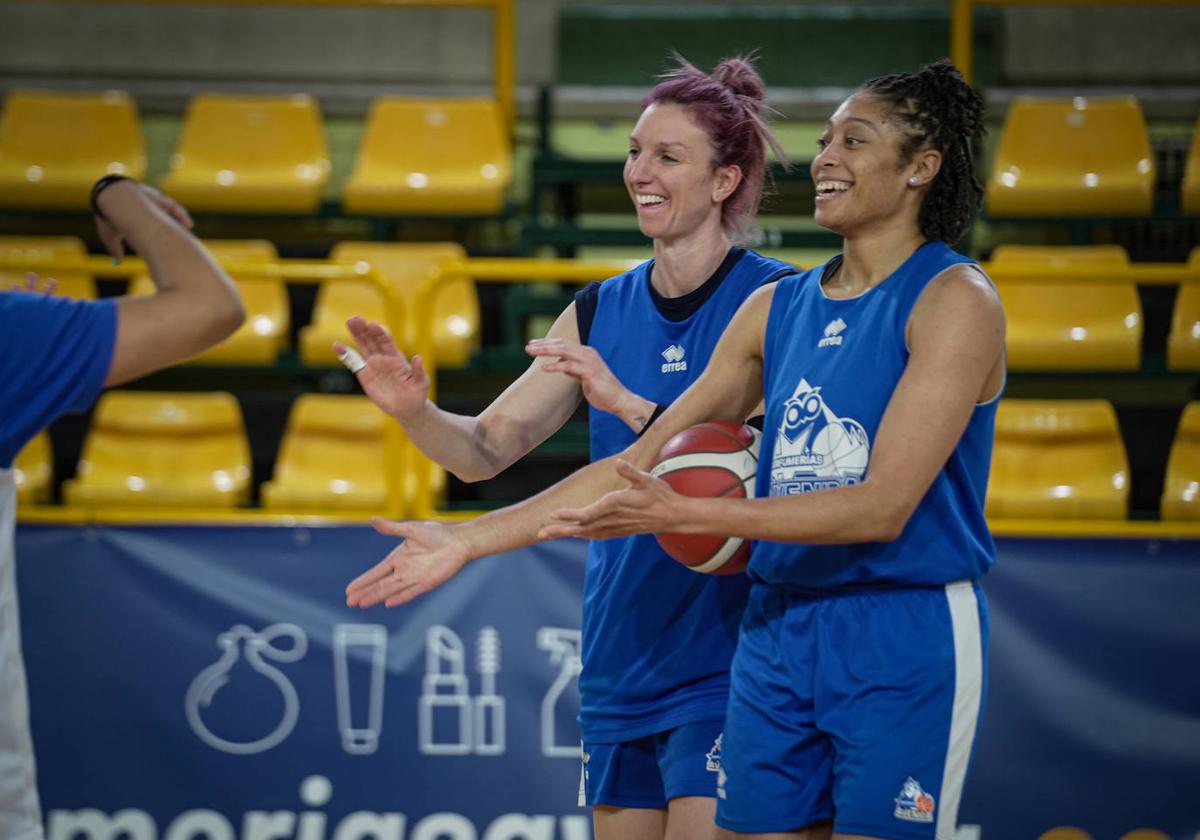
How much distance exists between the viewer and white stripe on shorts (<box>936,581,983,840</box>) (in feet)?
7.88

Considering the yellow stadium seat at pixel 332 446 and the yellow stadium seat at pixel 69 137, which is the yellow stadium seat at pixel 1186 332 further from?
the yellow stadium seat at pixel 69 137

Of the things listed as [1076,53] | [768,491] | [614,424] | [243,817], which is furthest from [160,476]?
[1076,53]

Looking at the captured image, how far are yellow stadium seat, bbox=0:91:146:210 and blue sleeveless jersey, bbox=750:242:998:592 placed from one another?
548 centimetres

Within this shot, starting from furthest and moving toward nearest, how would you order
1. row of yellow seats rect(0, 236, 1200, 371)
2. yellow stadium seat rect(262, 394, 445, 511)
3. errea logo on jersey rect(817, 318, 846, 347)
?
row of yellow seats rect(0, 236, 1200, 371)
yellow stadium seat rect(262, 394, 445, 511)
errea logo on jersey rect(817, 318, 846, 347)

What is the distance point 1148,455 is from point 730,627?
387 centimetres

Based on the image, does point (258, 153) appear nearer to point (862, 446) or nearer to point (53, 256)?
point (53, 256)

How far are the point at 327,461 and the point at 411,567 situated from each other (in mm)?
2979

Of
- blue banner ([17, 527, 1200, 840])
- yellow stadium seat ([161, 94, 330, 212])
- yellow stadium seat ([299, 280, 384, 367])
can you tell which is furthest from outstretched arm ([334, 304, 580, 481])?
yellow stadium seat ([161, 94, 330, 212])

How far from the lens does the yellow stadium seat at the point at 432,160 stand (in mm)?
6777

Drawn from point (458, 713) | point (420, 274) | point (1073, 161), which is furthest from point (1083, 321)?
point (458, 713)

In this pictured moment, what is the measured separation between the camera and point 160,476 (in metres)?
5.72

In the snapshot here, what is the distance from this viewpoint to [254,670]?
4.38 metres

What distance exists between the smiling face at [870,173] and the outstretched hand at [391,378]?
877mm

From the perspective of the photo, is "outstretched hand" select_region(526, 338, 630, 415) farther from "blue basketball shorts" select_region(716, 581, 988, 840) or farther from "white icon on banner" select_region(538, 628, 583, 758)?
"white icon on banner" select_region(538, 628, 583, 758)
